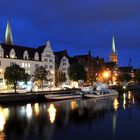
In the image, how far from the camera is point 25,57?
379ft

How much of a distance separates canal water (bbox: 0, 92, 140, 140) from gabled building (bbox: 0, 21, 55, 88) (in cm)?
4276

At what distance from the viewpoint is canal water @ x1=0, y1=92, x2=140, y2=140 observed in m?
41.9

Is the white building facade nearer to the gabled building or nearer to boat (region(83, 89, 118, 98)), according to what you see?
the gabled building

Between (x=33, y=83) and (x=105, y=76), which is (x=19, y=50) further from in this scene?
(x=105, y=76)

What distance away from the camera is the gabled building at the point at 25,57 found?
107000mm

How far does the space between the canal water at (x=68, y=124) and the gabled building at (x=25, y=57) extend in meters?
42.8

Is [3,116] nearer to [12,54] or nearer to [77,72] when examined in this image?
[12,54]

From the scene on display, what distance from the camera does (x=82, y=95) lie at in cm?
10250

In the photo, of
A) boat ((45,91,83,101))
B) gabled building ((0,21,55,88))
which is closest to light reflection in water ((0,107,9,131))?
boat ((45,91,83,101))

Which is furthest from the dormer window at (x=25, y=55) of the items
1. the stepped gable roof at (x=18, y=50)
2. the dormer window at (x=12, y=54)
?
the dormer window at (x=12, y=54)

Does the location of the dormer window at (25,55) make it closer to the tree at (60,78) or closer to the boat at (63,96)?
the tree at (60,78)

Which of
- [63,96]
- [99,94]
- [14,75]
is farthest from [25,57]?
[99,94]

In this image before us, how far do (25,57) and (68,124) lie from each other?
68.1m

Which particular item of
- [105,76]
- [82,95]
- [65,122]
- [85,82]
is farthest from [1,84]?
Result: [105,76]
